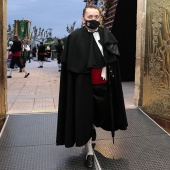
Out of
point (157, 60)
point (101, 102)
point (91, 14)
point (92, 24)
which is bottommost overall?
point (101, 102)

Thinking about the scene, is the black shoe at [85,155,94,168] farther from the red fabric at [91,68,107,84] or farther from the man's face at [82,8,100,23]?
the man's face at [82,8,100,23]

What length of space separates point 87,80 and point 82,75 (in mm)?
85

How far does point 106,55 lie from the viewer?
3.07 metres

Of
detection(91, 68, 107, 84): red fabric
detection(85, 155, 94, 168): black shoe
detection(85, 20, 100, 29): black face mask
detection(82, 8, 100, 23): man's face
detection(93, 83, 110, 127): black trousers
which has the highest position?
detection(82, 8, 100, 23): man's face

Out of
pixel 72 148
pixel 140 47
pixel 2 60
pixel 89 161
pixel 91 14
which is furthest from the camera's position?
pixel 140 47

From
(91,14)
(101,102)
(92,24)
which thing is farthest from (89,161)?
(91,14)

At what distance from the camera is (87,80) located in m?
3.07

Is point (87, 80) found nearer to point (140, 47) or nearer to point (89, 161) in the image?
point (89, 161)

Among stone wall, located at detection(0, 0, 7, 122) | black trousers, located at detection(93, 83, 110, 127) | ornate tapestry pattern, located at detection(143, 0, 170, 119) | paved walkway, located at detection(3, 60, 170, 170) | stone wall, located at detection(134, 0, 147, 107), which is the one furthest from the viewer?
stone wall, located at detection(134, 0, 147, 107)

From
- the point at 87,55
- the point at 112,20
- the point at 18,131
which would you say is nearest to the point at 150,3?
the point at 87,55

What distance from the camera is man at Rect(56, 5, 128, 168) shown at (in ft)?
10.00

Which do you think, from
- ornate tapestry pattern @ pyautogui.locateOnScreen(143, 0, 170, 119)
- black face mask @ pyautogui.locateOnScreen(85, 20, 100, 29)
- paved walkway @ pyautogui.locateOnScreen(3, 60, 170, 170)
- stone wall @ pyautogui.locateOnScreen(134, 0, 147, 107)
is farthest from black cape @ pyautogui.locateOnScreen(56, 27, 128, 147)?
stone wall @ pyautogui.locateOnScreen(134, 0, 147, 107)

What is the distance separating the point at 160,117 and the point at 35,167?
8.03 ft

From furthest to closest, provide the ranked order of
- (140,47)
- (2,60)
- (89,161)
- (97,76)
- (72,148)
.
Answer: (140,47) < (2,60) < (72,148) < (89,161) < (97,76)
